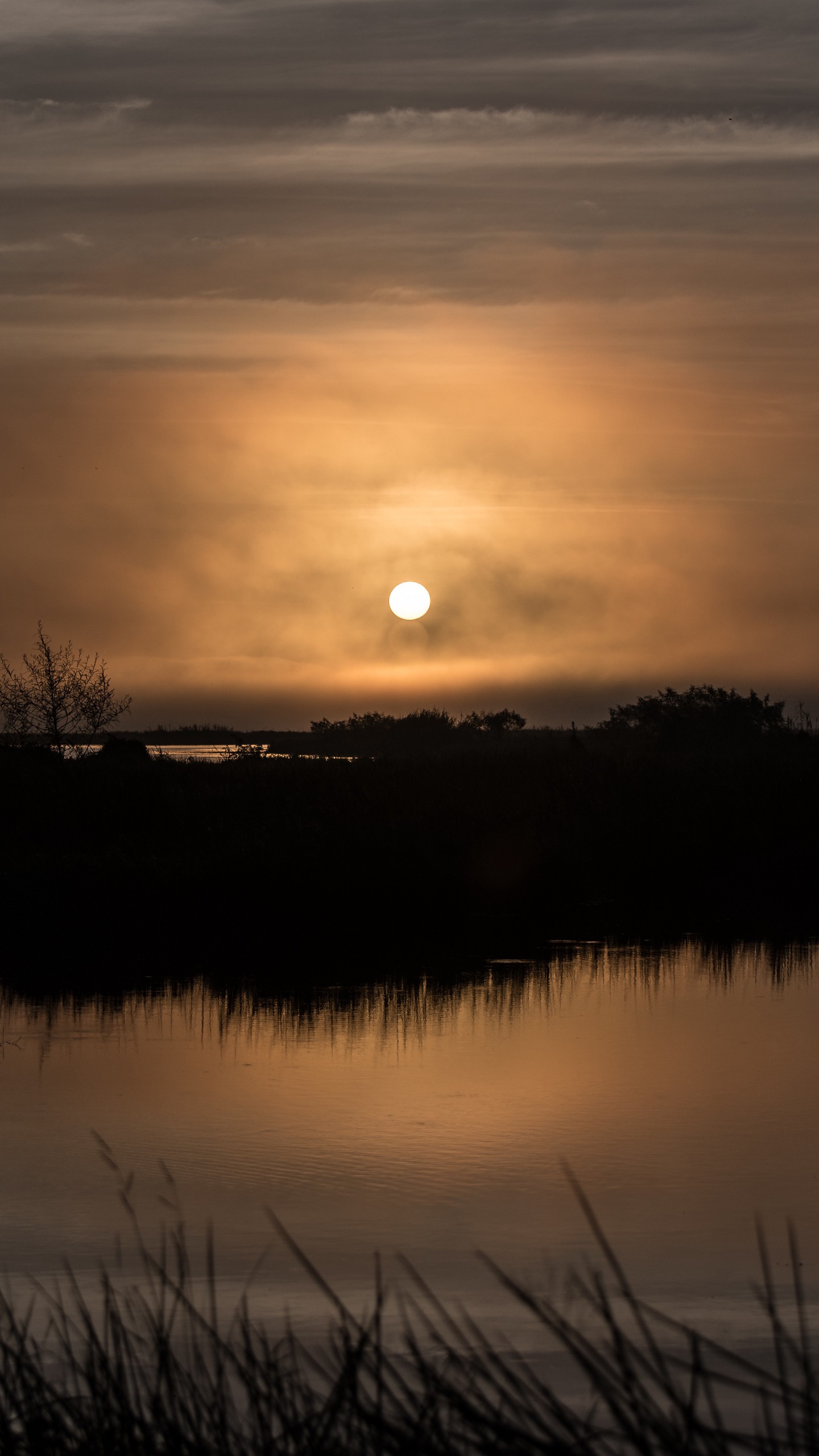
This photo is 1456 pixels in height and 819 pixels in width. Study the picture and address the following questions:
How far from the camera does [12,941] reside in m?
16.0

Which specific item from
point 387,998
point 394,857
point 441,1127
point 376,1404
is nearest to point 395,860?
point 394,857

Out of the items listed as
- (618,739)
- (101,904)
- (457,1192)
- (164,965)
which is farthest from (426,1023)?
(618,739)

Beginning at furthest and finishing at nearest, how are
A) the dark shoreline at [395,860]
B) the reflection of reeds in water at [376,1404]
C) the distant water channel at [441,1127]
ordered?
the dark shoreline at [395,860]
the distant water channel at [441,1127]
the reflection of reeds in water at [376,1404]

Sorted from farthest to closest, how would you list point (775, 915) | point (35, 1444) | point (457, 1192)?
1. point (775, 915)
2. point (457, 1192)
3. point (35, 1444)

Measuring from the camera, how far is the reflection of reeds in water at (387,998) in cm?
1241

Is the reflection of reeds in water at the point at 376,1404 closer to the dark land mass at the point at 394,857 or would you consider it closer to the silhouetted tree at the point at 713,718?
the dark land mass at the point at 394,857

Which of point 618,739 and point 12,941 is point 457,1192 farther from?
point 618,739

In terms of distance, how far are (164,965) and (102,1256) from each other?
844 centimetres

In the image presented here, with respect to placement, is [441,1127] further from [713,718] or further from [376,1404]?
[713,718]

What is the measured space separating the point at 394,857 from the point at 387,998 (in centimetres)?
515

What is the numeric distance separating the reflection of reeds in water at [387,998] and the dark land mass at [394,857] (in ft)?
2.92

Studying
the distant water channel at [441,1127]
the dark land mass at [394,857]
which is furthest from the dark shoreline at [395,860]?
the distant water channel at [441,1127]

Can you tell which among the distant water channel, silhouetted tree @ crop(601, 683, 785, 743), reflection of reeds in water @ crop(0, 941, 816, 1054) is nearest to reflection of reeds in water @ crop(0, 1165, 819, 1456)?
the distant water channel

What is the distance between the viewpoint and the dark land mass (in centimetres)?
1659
